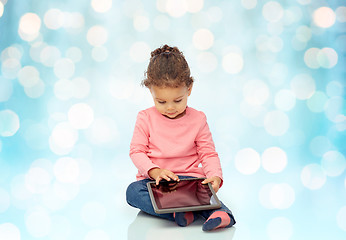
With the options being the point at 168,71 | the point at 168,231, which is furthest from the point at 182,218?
the point at 168,71

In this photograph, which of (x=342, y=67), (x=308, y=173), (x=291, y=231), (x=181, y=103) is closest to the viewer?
(x=291, y=231)

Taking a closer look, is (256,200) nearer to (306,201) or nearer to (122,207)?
(306,201)

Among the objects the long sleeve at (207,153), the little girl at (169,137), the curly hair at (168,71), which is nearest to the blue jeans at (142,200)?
the little girl at (169,137)

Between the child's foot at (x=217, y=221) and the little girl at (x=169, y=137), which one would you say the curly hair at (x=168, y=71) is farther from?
the child's foot at (x=217, y=221)

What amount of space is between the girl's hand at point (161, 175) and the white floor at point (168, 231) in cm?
11

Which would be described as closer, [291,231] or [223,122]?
[291,231]

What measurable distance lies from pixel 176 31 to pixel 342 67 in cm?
85

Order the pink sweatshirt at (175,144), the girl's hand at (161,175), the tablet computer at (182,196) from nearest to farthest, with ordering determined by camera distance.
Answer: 1. the tablet computer at (182,196)
2. the girl's hand at (161,175)
3. the pink sweatshirt at (175,144)

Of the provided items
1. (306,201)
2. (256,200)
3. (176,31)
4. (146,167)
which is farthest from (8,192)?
(176,31)

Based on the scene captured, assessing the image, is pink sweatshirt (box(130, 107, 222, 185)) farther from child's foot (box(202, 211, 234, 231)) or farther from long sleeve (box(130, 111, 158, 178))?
child's foot (box(202, 211, 234, 231))

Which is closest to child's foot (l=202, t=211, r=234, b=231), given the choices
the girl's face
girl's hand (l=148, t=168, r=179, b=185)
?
girl's hand (l=148, t=168, r=179, b=185)

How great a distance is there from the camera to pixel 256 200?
152 centimetres

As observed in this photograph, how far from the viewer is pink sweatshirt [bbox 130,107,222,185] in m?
1.47

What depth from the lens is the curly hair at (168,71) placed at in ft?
4.57
